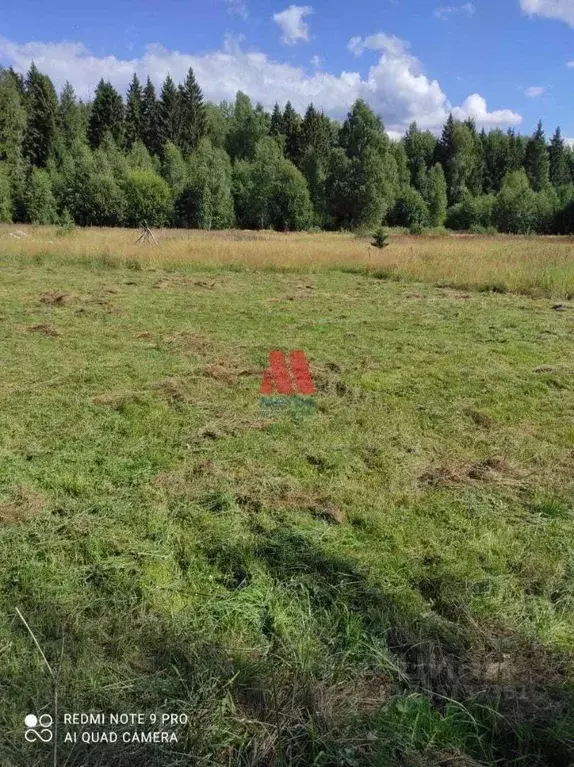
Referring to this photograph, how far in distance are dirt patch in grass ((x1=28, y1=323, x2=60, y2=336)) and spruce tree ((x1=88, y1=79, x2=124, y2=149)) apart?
4186 cm

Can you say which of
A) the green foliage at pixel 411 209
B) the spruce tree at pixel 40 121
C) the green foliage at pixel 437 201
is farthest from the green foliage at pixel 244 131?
the green foliage at pixel 437 201

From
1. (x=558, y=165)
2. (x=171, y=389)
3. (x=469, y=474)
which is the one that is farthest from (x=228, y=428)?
(x=558, y=165)

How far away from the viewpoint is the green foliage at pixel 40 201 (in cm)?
3231

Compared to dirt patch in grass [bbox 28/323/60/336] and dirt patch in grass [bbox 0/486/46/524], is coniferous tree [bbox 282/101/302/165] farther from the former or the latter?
dirt patch in grass [bbox 0/486/46/524]

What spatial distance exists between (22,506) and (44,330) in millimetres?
4597

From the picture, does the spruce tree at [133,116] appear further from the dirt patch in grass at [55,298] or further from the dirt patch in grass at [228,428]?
the dirt patch in grass at [228,428]

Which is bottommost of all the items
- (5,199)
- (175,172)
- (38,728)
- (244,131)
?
(38,728)

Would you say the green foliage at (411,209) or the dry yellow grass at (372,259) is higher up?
the green foliage at (411,209)

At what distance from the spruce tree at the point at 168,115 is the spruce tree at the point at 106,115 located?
3383mm

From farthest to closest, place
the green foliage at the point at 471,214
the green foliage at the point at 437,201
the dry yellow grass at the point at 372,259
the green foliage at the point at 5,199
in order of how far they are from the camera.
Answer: the green foliage at the point at 437,201 < the green foliage at the point at 471,214 < the green foliage at the point at 5,199 < the dry yellow grass at the point at 372,259

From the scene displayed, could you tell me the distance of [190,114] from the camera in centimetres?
4453

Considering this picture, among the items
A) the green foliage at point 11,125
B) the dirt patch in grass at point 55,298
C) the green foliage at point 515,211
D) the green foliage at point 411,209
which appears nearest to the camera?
the dirt patch in grass at point 55,298

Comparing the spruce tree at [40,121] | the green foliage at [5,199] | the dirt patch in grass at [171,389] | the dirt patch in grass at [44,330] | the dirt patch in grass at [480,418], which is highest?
the spruce tree at [40,121]

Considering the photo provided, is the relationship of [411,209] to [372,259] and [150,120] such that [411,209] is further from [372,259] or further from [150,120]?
[372,259]
